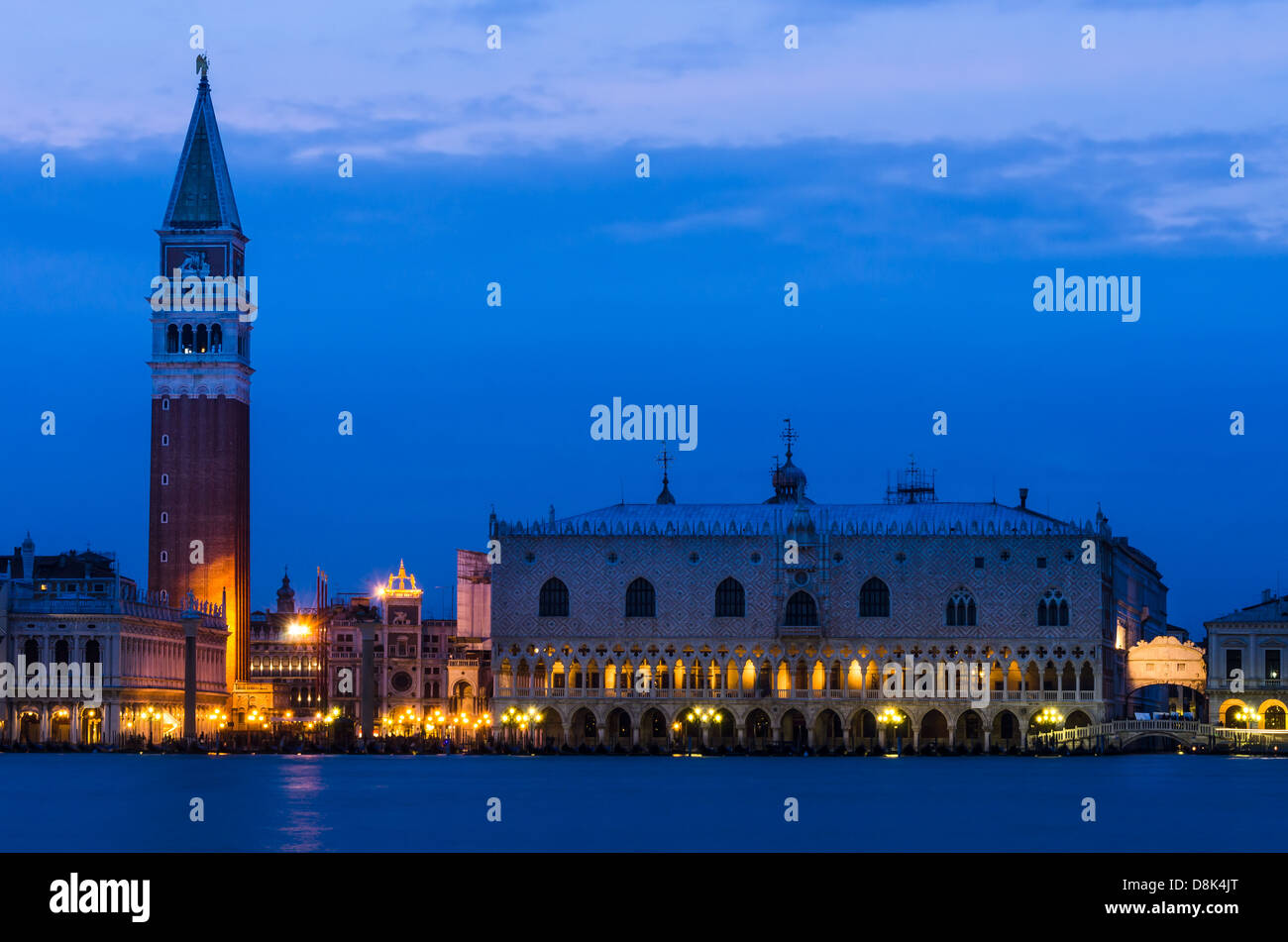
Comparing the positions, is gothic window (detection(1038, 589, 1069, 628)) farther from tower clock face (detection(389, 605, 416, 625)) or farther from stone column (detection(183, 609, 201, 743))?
tower clock face (detection(389, 605, 416, 625))

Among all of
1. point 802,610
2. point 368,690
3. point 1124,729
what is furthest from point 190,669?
point 1124,729

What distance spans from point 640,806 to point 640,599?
52003mm

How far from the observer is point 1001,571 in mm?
110750

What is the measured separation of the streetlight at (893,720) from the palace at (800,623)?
38 centimetres

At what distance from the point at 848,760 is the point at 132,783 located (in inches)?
1384

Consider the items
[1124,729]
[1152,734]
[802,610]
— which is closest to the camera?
[1152,734]

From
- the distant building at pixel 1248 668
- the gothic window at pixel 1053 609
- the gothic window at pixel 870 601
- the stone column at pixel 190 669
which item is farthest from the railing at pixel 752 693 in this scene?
the stone column at pixel 190 669

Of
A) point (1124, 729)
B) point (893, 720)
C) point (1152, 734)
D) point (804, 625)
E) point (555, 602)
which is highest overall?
point (555, 602)

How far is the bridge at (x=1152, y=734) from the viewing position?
4144 inches

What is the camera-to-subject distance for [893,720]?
110625 millimetres

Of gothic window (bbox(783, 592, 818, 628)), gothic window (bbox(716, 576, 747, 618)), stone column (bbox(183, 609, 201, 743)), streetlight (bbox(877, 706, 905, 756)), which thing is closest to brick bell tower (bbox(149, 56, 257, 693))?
stone column (bbox(183, 609, 201, 743))

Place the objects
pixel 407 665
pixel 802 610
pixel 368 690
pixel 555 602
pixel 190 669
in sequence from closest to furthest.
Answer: pixel 802 610 < pixel 555 602 < pixel 190 669 < pixel 368 690 < pixel 407 665

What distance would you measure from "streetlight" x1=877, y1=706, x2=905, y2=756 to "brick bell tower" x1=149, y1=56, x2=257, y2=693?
38.4 metres

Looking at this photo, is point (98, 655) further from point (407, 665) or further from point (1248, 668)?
point (1248, 668)
